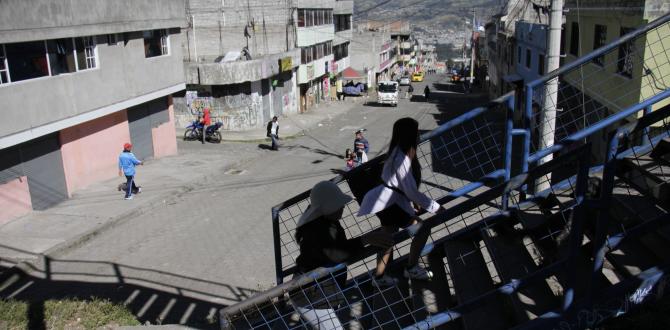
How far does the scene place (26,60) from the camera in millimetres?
13727

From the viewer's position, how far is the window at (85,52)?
15508 mm

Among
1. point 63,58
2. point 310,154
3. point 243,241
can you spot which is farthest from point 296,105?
point 243,241

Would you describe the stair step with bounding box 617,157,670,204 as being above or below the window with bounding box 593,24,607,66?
below

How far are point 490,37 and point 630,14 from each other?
125 ft

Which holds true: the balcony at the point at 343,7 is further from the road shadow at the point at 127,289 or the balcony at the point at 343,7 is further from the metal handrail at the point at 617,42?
the metal handrail at the point at 617,42

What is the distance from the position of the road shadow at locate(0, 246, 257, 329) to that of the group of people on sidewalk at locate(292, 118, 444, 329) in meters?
3.78

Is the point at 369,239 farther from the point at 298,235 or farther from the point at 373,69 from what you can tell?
the point at 373,69

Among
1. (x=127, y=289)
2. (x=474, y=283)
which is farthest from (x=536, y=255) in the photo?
(x=127, y=289)

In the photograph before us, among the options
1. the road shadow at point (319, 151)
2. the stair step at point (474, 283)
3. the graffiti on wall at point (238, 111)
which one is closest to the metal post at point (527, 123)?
the stair step at point (474, 283)

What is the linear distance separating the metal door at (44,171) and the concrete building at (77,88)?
0.08 ft

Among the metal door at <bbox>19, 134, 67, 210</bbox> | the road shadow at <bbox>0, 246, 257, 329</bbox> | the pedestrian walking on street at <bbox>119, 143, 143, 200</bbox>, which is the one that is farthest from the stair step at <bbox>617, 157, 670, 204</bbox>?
the metal door at <bbox>19, 134, 67, 210</bbox>

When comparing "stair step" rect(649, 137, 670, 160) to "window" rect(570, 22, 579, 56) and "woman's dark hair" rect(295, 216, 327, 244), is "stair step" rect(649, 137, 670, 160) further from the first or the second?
"window" rect(570, 22, 579, 56)

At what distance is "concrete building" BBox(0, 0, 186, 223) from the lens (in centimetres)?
1321

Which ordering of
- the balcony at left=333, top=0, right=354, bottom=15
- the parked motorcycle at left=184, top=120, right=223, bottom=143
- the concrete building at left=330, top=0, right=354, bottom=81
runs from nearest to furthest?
1. the parked motorcycle at left=184, top=120, right=223, bottom=143
2. the concrete building at left=330, top=0, right=354, bottom=81
3. the balcony at left=333, top=0, right=354, bottom=15
